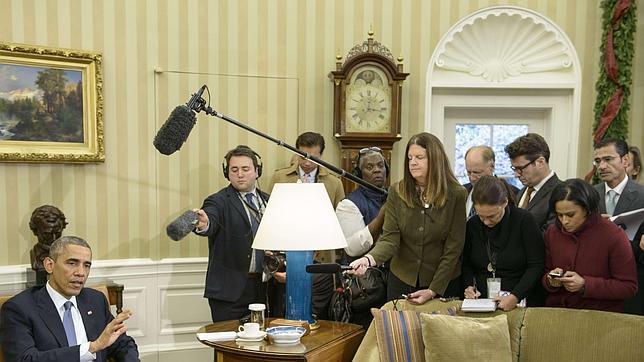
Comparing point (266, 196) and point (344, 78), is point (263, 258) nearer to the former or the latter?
point (266, 196)

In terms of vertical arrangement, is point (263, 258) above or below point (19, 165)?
below

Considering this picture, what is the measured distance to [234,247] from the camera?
9.91 feet

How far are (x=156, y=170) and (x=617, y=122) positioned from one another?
3132 mm

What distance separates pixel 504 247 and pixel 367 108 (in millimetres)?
1666

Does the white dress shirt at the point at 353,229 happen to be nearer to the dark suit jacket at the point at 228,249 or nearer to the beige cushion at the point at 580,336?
the dark suit jacket at the point at 228,249

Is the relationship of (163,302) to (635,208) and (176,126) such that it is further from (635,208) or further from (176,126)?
(635,208)

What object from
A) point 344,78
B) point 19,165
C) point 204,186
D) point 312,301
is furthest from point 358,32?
point 19,165

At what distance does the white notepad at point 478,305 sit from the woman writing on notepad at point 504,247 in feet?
0.12

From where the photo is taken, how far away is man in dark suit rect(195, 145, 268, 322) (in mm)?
3004

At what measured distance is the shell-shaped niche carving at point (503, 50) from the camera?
420 centimetres

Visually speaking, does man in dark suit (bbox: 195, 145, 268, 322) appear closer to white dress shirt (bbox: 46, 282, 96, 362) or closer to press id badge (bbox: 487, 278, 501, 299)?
white dress shirt (bbox: 46, 282, 96, 362)

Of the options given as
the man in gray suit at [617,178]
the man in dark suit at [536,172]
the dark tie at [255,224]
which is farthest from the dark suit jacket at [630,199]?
the dark tie at [255,224]

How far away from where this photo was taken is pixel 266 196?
3213mm

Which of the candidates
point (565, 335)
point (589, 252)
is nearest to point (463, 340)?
point (565, 335)
